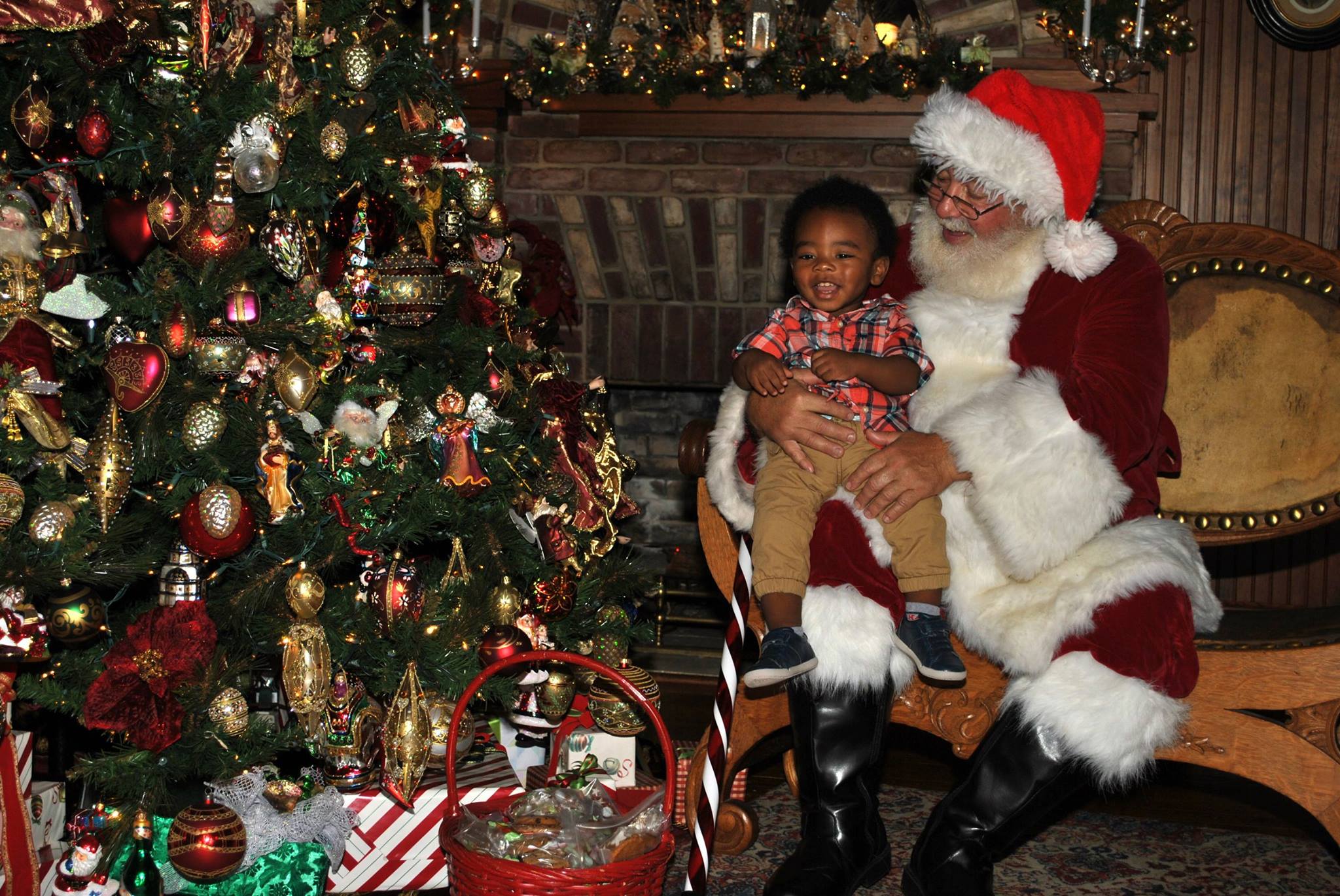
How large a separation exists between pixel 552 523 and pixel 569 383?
307 millimetres

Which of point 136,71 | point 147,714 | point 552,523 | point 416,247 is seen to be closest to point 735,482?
point 552,523

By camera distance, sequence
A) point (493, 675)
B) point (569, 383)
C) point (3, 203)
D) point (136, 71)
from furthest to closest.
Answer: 1. point (569, 383)
2. point (493, 675)
3. point (136, 71)
4. point (3, 203)

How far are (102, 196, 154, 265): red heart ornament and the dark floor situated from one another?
1.76 meters

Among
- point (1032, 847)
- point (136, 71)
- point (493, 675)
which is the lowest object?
point (1032, 847)

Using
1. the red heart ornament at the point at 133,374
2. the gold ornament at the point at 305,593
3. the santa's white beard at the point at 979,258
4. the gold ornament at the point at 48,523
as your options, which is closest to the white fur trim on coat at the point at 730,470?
the santa's white beard at the point at 979,258

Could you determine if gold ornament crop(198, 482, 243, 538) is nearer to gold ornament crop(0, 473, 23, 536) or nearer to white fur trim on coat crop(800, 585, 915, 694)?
gold ornament crop(0, 473, 23, 536)

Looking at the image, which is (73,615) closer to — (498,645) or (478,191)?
(498,645)

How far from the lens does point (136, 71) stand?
6.59ft

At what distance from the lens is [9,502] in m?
1.74

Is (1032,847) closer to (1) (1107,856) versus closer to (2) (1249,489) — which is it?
(1) (1107,856)

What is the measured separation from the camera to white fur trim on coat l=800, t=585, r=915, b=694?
2137 mm

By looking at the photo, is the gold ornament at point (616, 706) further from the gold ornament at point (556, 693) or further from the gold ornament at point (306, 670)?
the gold ornament at point (306, 670)

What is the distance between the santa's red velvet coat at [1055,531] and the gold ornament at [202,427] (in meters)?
0.95

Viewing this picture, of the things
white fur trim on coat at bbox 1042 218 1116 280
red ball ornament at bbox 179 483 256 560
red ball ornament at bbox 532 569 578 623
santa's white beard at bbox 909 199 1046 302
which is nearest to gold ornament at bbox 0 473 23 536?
red ball ornament at bbox 179 483 256 560
